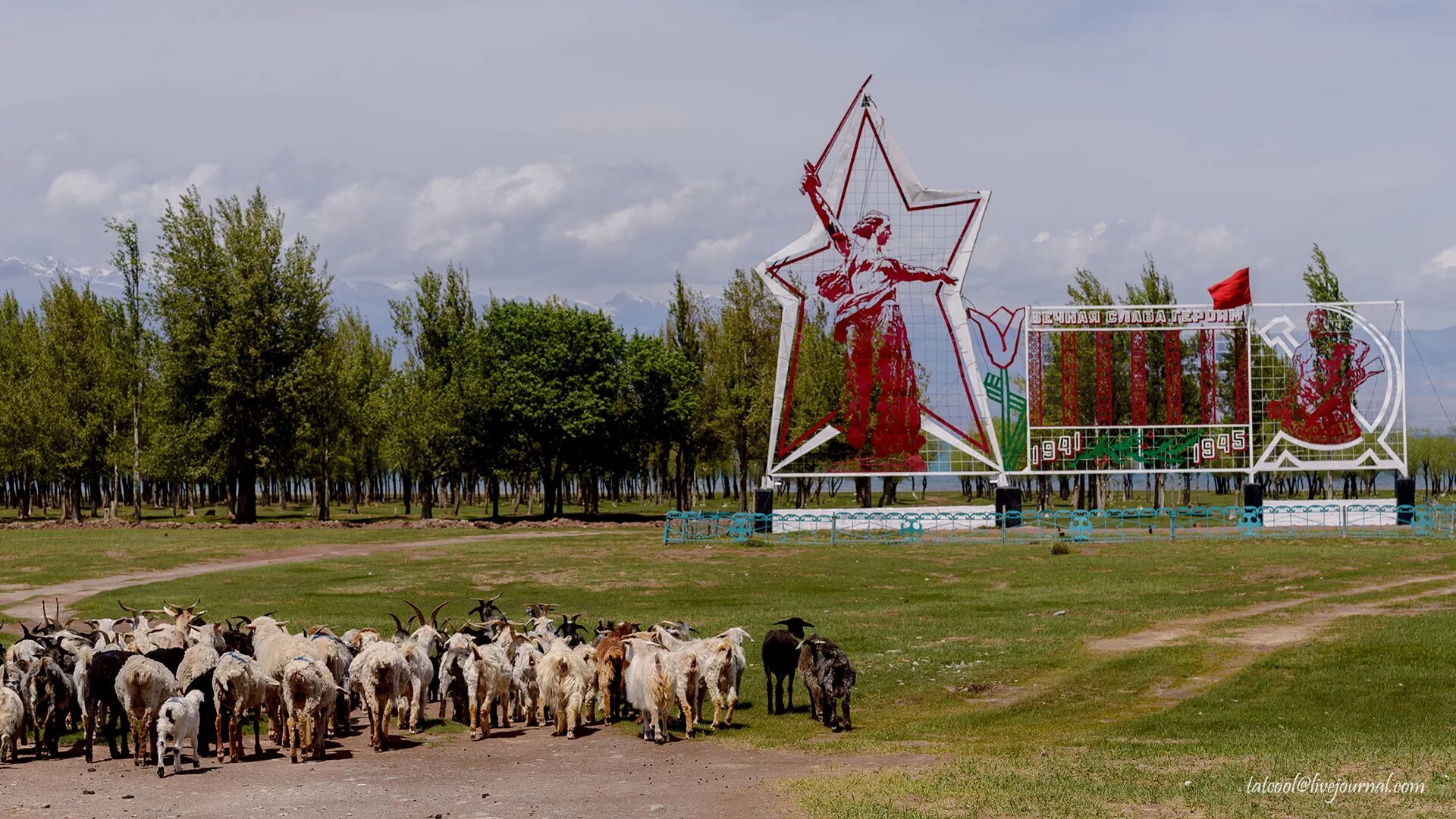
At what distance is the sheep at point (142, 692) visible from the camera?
1672 centimetres

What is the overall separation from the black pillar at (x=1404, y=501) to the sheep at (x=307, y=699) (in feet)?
166

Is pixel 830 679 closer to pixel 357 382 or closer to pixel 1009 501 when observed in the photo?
pixel 1009 501

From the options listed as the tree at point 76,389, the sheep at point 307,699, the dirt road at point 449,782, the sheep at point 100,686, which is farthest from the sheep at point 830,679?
the tree at point 76,389

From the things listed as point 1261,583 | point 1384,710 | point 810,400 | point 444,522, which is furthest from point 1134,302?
point 1384,710

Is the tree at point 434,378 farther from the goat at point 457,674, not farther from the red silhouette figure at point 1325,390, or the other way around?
the goat at point 457,674

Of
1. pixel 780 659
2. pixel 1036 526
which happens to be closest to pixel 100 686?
pixel 780 659

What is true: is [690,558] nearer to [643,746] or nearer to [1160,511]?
[1160,511]

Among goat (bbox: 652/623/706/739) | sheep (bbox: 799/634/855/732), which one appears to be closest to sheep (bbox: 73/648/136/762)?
goat (bbox: 652/623/706/739)

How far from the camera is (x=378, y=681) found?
58.6 ft

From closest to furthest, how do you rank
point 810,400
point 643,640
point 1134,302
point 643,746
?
1. point 643,746
2. point 643,640
3. point 810,400
4. point 1134,302

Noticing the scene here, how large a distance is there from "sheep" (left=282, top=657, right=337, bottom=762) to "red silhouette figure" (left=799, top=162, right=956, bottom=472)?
42.5 meters

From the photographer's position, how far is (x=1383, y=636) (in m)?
25.8

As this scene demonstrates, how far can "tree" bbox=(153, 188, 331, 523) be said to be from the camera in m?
73.5

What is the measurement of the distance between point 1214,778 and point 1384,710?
6.64 metres
